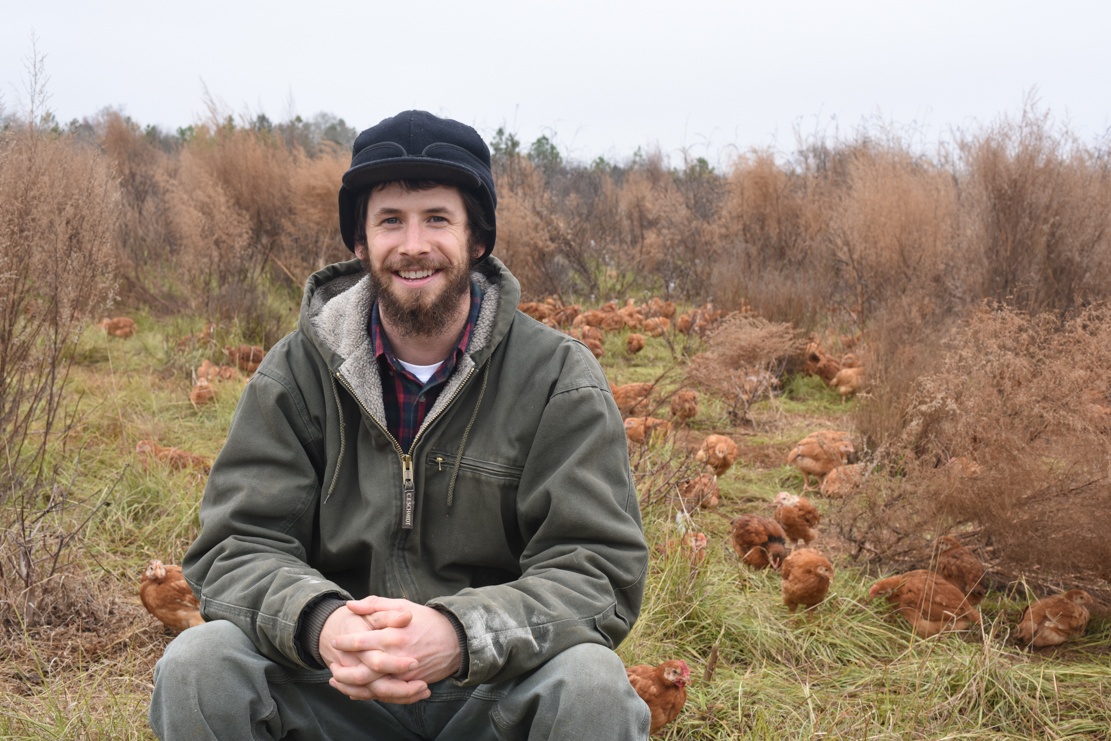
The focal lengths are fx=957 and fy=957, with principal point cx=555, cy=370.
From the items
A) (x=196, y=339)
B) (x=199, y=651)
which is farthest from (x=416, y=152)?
(x=196, y=339)

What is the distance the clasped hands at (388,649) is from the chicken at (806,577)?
1.76 m

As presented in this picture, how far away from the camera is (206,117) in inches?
412

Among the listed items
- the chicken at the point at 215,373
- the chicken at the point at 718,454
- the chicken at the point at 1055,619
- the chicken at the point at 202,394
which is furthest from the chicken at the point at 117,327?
the chicken at the point at 1055,619

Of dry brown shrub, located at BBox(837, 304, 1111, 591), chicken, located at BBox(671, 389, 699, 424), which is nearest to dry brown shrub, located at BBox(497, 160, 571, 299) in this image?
chicken, located at BBox(671, 389, 699, 424)

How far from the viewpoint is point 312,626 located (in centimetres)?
194

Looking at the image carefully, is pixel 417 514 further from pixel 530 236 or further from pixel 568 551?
pixel 530 236

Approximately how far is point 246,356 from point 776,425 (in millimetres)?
3798

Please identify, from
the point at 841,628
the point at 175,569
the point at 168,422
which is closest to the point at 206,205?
the point at 168,422

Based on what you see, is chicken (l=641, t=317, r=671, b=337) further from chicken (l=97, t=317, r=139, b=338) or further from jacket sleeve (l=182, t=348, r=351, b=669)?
jacket sleeve (l=182, t=348, r=351, b=669)

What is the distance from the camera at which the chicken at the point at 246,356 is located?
6.83 meters

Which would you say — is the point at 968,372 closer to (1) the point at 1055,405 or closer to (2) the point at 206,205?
(1) the point at 1055,405

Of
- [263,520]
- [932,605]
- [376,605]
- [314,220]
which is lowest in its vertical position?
[932,605]

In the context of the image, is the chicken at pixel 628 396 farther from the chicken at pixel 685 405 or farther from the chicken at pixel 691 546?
the chicken at pixel 691 546

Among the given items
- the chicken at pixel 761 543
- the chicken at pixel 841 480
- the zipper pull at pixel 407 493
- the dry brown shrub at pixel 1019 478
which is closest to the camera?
the zipper pull at pixel 407 493
